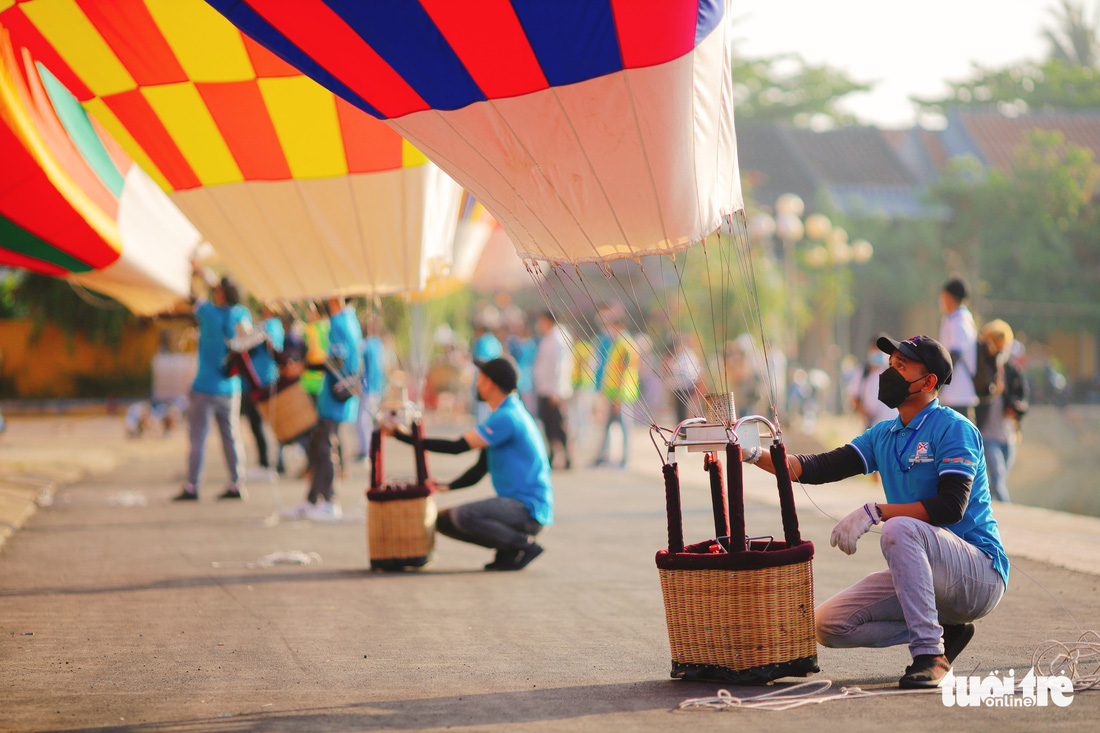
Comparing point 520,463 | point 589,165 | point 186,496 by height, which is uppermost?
point 589,165

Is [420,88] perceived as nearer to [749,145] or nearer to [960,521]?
[960,521]

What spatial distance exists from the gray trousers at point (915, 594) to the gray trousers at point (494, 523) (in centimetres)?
313

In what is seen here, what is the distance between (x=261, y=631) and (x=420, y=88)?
9.60ft

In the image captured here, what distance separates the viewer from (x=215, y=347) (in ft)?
37.8

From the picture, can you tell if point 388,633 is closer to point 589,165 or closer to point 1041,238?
point 589,165

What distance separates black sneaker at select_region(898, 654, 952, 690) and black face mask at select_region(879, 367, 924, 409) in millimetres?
1018

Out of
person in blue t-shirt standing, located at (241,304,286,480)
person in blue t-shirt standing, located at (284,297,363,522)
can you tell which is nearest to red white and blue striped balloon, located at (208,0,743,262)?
person in blue t-shirt standing, located at (284,297,363,522)

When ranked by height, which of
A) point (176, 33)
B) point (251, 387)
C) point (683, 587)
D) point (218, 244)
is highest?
point (176, 33)

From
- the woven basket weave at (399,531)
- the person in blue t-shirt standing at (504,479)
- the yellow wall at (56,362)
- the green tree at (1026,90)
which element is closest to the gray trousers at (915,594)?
the person in blue t-shirt standing at (504,479)

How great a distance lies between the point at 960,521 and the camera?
15.7ft

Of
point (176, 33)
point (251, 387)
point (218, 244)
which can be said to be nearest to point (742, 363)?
point (251, 387)

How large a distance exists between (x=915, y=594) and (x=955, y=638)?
54 cm

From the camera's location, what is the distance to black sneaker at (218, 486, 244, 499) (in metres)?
11.9

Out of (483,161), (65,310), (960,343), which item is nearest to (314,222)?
(483,161)
